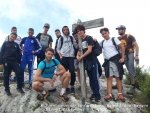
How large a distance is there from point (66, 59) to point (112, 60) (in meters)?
1.89

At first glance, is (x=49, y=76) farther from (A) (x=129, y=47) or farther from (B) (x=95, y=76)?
(A) (x=129, y=47)

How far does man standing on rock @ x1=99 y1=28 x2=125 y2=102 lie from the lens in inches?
258

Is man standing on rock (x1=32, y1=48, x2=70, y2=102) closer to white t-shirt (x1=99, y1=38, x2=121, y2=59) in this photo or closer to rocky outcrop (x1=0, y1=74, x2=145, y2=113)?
rocky outcrop (x1=0, y1=74, x2=145, y2=113)

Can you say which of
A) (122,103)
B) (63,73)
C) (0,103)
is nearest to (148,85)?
(122,103)

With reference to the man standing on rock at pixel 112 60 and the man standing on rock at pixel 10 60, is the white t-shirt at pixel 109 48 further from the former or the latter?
the man standing on rock at pixel 10 60

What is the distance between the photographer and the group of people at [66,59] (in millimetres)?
6367

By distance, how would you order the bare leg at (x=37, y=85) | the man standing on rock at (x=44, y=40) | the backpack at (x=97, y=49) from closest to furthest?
the bare leg at (x=37, y=85)
the backpack at (x=97, y=49)
the man standing on rock at (x=44, y=40)

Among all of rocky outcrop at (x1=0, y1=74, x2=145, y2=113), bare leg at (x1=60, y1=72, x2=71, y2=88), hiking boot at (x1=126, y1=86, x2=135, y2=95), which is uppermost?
bare leg at (x1=60, y1=72, x2=71, y2=88)

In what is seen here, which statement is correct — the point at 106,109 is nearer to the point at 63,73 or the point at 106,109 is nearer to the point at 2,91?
the point at 63,73

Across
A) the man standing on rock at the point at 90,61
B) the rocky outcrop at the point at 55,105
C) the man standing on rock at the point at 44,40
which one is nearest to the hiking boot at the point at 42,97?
the rocky outcrop at the point at 55,105

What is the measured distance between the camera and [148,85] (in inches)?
256

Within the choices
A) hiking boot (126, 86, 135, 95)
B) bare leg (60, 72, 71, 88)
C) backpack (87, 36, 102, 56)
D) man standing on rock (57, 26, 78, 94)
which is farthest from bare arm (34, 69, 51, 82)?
hiking boot (126, 86, 135, 95)

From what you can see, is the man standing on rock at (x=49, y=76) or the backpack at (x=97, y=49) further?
the backpack at (x=97, y=49)

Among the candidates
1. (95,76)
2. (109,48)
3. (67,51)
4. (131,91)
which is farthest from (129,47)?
(67,51)
